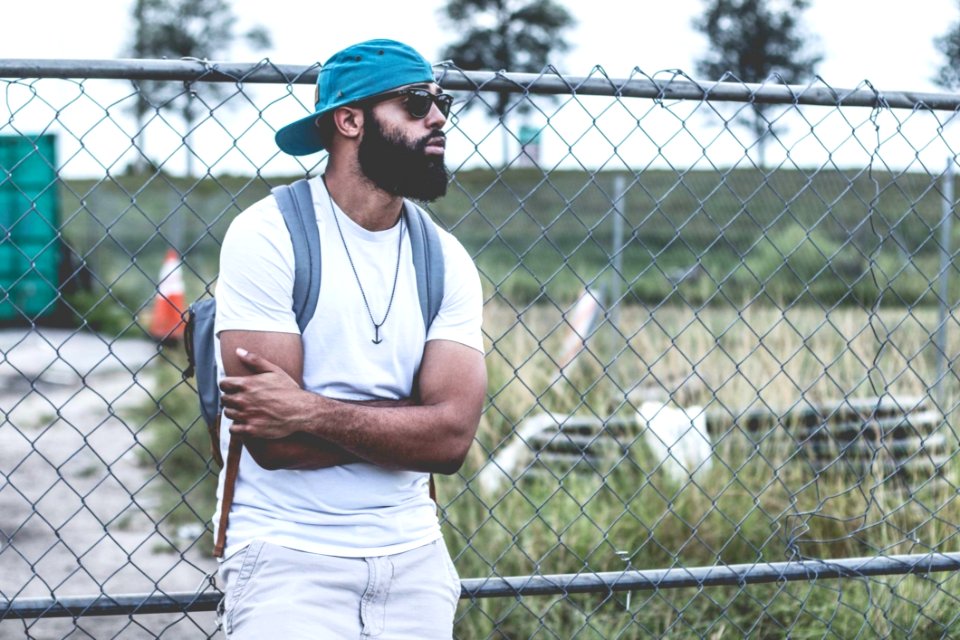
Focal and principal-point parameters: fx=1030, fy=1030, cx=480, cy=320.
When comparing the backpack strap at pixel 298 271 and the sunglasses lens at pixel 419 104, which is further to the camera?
the sunglasses lens at pixel 419 104

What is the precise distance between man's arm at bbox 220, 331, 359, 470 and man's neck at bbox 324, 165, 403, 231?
1.21ft

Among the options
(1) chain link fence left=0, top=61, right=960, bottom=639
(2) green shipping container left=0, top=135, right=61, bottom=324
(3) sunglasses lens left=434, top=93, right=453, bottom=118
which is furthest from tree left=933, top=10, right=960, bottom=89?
(2) green shipping container left=0, top=135, right=61, bottom=324

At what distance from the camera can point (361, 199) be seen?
8.18ft

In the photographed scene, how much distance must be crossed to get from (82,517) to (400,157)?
4.06m

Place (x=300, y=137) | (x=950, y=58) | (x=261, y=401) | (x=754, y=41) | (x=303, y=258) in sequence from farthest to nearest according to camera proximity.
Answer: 1. (x=754, y=41)
2. (x=950, y=58)
3. (x=300, y=137)
4. (x=303, y=258)
5. (x=261, y=401)

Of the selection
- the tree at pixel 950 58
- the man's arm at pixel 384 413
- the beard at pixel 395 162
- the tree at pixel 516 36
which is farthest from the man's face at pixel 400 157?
the tree at pixel 516 36

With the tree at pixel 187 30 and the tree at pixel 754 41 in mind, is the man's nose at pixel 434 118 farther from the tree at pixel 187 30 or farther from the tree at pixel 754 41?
the tree at pixel 187 30

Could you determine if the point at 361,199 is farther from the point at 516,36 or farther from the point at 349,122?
the point at 516,36

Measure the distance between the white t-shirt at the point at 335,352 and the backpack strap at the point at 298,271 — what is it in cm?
2

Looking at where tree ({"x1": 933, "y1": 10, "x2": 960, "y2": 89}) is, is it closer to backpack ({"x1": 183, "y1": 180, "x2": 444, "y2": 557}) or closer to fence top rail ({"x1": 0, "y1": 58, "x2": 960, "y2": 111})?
fence top rail ({"x1": 0, "y1": 58, "x2": 960, "y2": 111})

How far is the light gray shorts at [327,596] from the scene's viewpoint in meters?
2.26

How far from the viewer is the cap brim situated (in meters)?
2.59

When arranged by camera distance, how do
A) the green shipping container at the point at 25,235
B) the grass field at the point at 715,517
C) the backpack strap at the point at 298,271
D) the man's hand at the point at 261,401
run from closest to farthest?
1. the man's hand at the point at 261,401
2. the backpack strap at the point at 298,271
3. the grass field at the point at 715,517
4. the green shipping container at the point at 25,235

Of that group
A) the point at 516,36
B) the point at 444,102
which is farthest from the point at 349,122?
the point at 516,36
